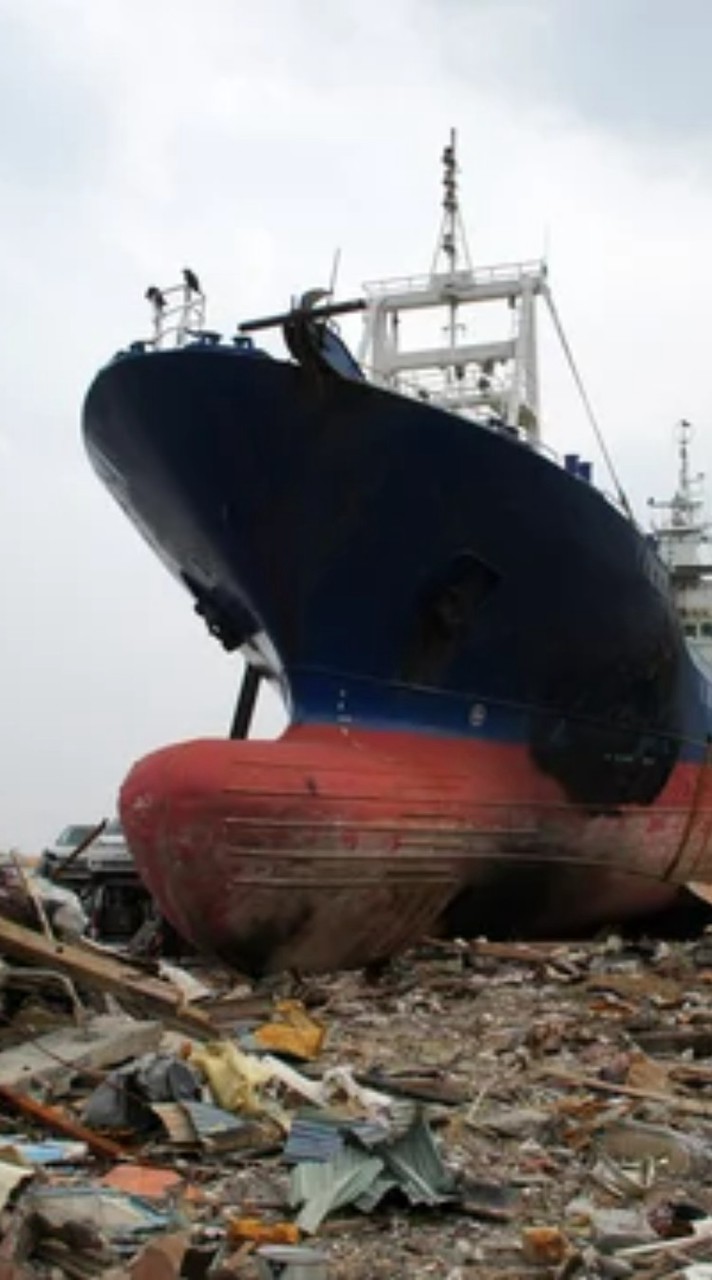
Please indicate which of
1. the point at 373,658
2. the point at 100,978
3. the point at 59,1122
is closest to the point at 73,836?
the point at 373,658

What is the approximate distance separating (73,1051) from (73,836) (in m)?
14.1

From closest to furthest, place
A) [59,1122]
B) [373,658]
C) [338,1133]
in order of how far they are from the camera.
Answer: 1. [338,1133]
2. [59,1122]
3. [373,658]

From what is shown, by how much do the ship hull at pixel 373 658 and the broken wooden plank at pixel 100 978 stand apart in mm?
2298

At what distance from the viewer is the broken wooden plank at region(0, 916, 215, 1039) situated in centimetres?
755

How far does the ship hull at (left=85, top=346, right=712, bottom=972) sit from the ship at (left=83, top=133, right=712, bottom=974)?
0.07 ft

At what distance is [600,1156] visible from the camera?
552 centimetres

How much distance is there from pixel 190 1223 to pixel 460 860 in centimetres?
703

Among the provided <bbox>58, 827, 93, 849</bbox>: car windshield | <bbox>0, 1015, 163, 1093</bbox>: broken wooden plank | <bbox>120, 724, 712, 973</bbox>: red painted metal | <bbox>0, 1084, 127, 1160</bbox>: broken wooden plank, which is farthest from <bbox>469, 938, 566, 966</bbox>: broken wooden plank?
<bbox>58, 827, 93, 849</bbox>: car windshield

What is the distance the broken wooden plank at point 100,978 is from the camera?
24.8 feet

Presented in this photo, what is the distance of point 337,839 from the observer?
413 inches

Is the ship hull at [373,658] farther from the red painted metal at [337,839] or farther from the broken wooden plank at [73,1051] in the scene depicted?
the broken wooden plank at [73,1051]

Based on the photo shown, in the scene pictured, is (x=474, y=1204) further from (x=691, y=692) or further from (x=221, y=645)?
(x=691, y=692)

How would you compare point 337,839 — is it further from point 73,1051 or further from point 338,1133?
point 338,1133

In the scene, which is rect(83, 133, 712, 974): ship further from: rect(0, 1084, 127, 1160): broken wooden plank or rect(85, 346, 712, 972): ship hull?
rect(0, 1084, 127, 1160): broken wooden plank
